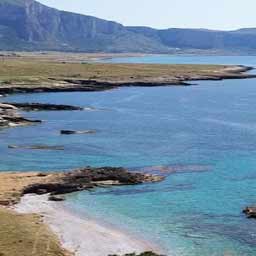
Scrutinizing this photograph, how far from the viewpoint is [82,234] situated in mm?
47469

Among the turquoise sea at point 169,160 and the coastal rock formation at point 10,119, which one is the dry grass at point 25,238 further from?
the coastal rock formation at point 10,119

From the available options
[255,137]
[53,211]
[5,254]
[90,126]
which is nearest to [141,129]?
[90,126]

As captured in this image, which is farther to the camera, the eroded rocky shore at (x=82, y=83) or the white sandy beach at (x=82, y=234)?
the eroded rocky shore at (x=82, y=83)

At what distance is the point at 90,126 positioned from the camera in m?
106

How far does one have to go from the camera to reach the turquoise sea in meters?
49.2

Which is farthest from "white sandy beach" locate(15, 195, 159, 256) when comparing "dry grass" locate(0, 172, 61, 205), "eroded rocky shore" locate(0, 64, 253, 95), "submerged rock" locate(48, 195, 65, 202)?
"eroded rocky shore" locate(0, 64, 253, 95)

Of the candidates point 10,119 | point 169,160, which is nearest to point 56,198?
point 169,160

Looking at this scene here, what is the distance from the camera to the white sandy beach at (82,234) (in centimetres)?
4422

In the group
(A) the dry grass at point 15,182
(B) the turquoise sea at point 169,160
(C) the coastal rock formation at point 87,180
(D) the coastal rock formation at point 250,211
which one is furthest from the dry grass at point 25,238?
(D) the coastal rock formation at point 250,211

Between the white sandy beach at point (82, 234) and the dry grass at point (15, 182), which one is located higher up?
the dry grass at point (15, 182)

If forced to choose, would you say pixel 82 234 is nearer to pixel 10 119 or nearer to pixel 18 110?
pixel 10 119

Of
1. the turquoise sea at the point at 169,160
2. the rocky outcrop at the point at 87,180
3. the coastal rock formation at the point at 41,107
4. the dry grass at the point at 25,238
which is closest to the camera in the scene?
the dry grass at the point at 25,238

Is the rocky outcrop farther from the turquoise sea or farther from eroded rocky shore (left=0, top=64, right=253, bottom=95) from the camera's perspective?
eroded rocky shore (left=0, top=64, right=253, bottom=95)

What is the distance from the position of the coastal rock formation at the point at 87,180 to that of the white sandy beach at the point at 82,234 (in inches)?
152
